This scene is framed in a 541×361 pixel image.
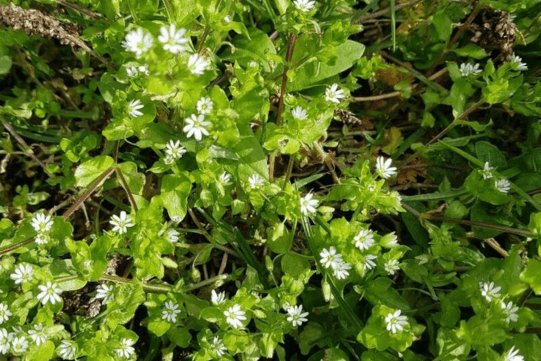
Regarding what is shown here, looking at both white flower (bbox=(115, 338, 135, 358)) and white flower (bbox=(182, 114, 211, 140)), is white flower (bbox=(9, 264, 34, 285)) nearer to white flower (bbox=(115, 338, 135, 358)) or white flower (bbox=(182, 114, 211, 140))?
white flower (bbox=(115, 338, 135, 358))

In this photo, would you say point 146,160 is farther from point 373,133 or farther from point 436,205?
point 436,205

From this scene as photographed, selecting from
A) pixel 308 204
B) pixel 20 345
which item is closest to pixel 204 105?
pixel 308 204

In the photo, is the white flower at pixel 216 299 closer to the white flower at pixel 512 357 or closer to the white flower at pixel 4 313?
the white flower at pixel 4 313

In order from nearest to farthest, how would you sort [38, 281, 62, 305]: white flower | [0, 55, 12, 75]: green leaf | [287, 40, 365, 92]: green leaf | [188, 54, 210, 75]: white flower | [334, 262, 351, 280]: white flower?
[188, 54, 210, 75]: white flower
[38, 281, 62, 305]: white flower
[334, 262, 351, 280]: white flower
[287, 40, 365, 92]: green leaf
[0, 55, 12, 75]: green leaf

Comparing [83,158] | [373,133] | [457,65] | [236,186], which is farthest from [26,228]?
A: [457,65]

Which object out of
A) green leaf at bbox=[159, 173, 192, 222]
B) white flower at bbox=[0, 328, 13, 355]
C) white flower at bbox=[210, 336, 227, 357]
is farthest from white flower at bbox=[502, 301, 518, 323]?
white flower at bbox=[0, 328, 13, 355]

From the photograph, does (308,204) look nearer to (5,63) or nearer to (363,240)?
(363,240)
